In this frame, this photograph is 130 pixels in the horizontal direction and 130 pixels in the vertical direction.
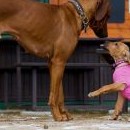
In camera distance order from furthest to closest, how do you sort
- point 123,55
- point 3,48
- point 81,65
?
point 3,48
point 81,65
point 123,55

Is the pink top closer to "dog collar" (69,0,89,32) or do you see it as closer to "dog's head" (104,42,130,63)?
"dog's head" (104,42,130,63)

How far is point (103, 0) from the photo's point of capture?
791 centimetres

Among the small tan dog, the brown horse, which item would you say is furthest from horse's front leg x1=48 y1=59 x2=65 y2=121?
the small tan dog

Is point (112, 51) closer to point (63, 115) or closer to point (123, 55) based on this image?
point (123, 55)

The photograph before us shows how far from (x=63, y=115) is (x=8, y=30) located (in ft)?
4.29

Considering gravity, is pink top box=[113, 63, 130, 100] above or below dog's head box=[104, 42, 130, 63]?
below

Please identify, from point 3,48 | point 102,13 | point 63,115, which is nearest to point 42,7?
point 102,13

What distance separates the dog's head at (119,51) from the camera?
7.58 metres

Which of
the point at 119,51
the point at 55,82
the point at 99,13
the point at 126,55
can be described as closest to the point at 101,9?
the point at 99,13

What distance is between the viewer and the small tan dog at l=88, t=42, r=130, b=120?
746cm

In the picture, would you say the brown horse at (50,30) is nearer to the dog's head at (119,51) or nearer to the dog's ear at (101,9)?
the dog's ear at (101,9)


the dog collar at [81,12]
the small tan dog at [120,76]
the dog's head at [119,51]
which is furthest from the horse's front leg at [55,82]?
the dog's head at [119,51]

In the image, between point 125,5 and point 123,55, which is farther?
point 125,5

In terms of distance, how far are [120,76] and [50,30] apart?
111 centimetres
